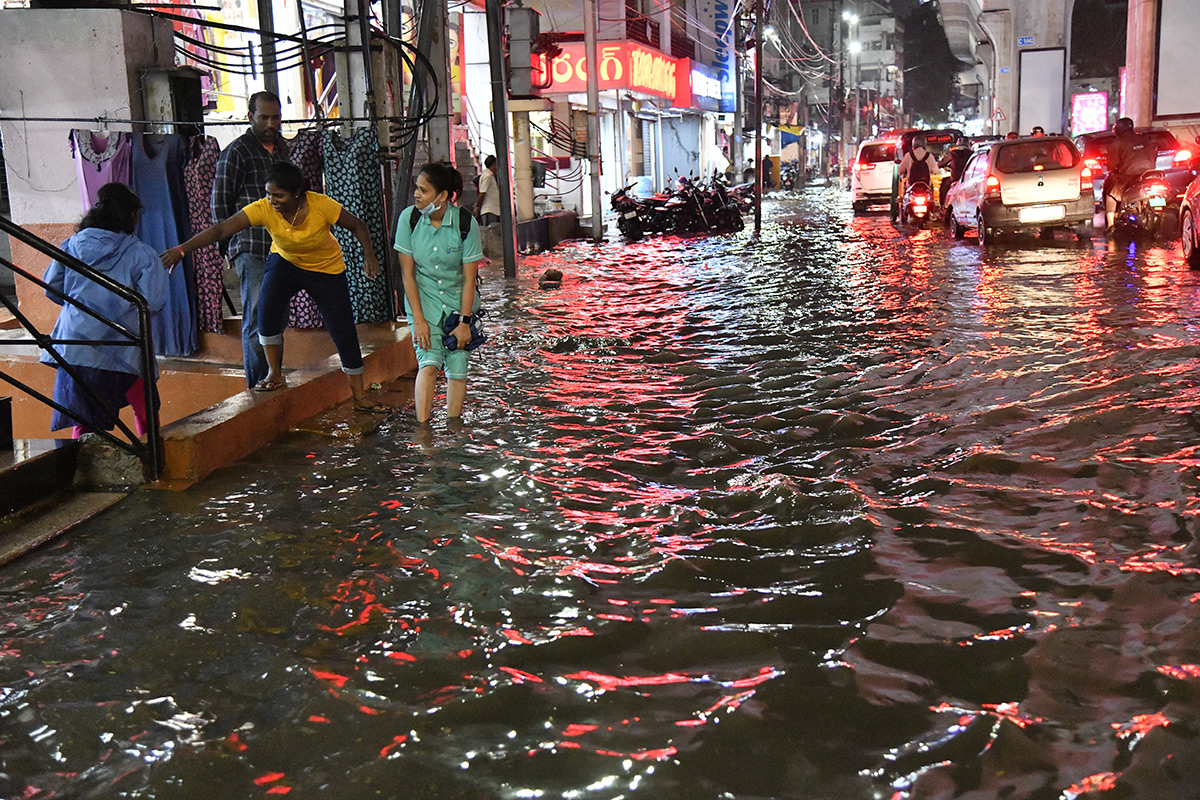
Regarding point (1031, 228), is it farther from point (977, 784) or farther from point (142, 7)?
point (977, 784)

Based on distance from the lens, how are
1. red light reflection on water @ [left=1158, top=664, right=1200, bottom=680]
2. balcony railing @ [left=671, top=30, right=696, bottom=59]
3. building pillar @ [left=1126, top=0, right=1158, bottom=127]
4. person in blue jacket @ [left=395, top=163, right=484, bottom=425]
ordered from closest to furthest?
red light reflection on water @ [left=1158, top=664, right=1200, bottom=680], person in blue jacket @ [left=395, top=163, right=484, bottom=425], building pillar @ [left=1126, top=0, right=1158, bottom=127], balcony railing @ [left=671, top=30, right=696, bottom=59]

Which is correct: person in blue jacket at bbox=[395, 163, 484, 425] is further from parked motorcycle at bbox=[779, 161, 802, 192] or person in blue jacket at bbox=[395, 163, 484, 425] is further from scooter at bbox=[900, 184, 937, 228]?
parked motorcycle at bbox=[779, 161, 802, 192]

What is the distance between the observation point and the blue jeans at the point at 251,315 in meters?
7.68

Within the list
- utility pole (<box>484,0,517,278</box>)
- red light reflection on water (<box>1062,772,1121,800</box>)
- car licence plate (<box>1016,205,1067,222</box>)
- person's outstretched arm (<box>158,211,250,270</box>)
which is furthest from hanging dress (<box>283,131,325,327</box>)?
car licence plate (<box>1016,205,1067,222</box>)

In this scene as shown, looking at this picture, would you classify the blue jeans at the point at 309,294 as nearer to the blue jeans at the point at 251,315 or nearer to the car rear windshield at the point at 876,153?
the blue jeans at the point at 251,315

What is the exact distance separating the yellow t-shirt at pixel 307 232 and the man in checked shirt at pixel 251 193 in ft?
1.42

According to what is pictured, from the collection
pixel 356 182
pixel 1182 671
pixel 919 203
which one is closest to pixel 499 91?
pixel 356 182

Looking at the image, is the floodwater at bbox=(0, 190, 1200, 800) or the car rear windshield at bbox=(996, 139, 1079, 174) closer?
the floodwater at bbox=(0, 190, 1200, 800)

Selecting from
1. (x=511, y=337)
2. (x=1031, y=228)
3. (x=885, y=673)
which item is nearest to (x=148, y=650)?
(x=885, y=673)

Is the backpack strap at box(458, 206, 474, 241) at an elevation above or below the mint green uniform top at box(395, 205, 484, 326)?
above

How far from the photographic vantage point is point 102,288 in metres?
6.37

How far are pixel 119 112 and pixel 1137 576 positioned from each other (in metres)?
7.85

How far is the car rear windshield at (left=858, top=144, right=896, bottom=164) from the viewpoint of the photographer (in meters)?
31.0

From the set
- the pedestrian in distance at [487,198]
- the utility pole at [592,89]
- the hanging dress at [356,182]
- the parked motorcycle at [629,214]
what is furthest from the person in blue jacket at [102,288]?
the parked motorcycle at [629,214]
